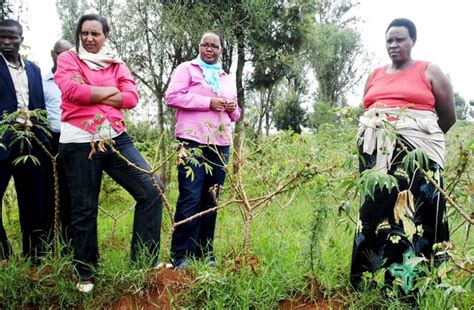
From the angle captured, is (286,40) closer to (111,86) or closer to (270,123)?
(111,86)

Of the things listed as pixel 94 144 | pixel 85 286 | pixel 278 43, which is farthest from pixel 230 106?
pixel 278 43

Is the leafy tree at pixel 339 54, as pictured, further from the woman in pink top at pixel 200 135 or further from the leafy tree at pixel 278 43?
the woman in pink top at pixel 200 135

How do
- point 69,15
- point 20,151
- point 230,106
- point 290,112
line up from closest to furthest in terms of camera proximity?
point 20,151, point 230,106, point 69,15, point 290,112

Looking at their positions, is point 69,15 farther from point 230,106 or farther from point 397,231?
point 397,231

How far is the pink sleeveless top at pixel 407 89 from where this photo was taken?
6.97 feet

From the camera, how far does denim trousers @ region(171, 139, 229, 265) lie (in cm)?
257

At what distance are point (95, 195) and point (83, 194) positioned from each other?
0.07m

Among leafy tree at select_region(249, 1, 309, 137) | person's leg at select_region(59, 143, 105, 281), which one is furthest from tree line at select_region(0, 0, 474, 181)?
person's leg at select_region(59, 143, 105, 281)

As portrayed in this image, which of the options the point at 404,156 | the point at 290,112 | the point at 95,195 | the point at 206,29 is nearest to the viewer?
the point at 404,156

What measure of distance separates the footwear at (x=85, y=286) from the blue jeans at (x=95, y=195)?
0.03 m

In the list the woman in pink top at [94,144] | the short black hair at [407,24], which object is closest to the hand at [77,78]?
the woman in pink top at [94,144]

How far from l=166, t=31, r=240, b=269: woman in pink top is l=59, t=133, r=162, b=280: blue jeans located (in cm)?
22

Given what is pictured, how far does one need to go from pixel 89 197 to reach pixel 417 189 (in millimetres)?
1778

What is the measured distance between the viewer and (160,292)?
2.26 meters
